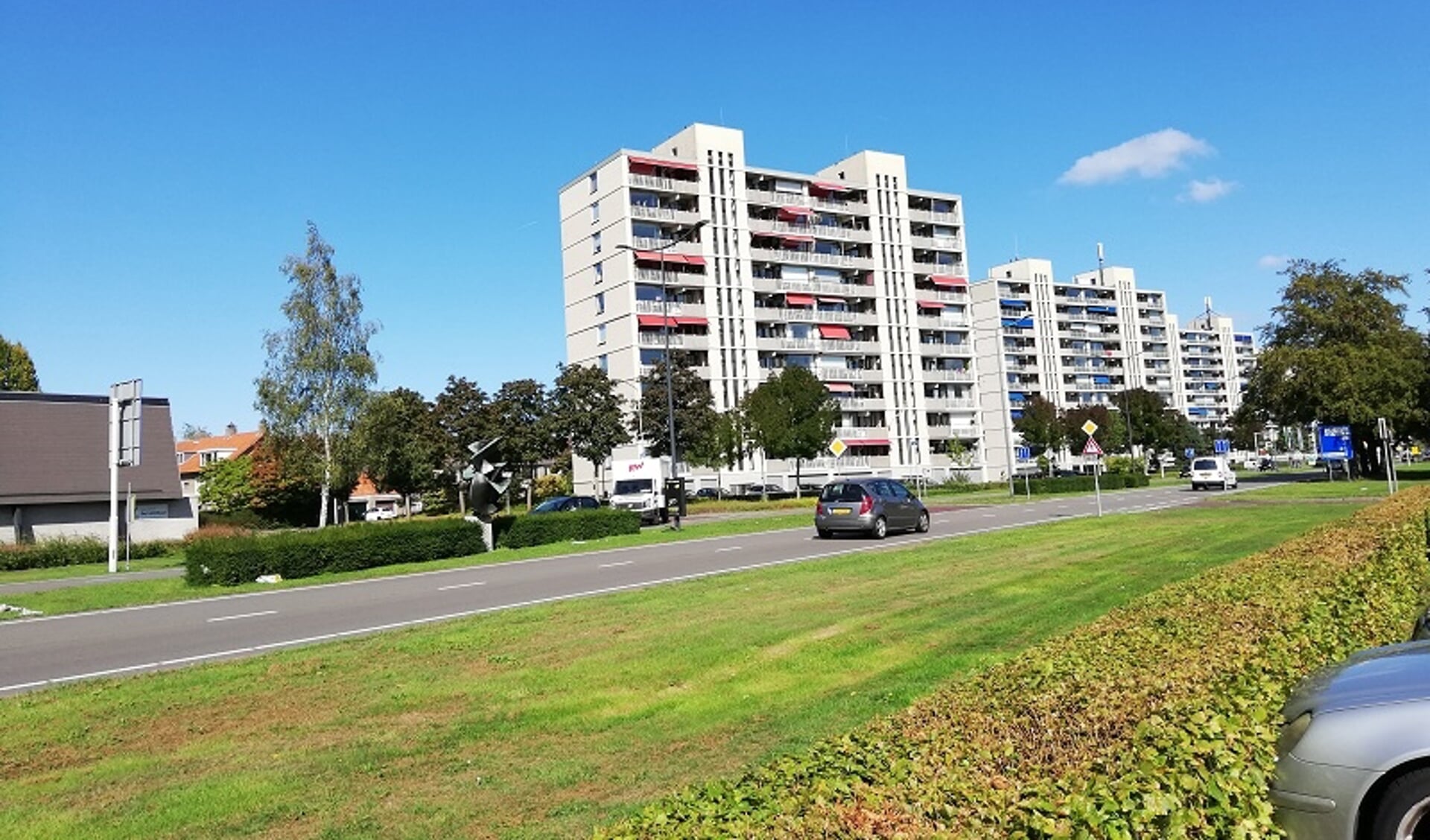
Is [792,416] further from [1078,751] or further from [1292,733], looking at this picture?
[1078,751]

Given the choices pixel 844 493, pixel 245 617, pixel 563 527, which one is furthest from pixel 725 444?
pixel 245 617

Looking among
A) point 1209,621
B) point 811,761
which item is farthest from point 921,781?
point 1209,621

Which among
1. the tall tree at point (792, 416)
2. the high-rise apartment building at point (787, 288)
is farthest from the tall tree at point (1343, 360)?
the high-rise apartment building at point (787, 288)

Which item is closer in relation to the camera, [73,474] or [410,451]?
[73,474]

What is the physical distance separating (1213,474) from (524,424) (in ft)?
155

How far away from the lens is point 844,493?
2627 cm

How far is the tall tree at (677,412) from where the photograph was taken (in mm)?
72000

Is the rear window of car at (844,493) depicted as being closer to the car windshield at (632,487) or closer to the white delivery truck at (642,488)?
the white delivery truck at (642,488)

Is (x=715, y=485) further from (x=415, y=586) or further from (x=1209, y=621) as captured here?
(x=1209, y=621)

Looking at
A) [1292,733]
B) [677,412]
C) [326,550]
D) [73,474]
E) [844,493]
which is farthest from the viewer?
[677,412]

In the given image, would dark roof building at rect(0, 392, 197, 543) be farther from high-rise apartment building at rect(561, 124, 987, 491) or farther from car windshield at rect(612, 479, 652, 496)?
high-rise apartment building at rect(561, 124, 987, 491)

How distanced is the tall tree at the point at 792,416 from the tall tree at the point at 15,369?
166 feet

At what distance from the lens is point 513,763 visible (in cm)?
631

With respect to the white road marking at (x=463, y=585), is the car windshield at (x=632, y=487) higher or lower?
higher
